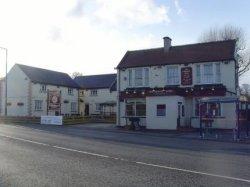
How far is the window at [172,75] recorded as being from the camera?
119 feet

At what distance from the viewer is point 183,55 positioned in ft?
121

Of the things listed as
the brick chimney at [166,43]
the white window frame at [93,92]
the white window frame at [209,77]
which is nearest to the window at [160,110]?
the white window frame at [209,77]

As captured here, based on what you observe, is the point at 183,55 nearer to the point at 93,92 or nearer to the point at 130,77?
the point at 130,77

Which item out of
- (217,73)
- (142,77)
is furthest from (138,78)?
(217,73)

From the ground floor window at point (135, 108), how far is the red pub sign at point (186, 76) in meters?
4.31

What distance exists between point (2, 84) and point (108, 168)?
57.5 meters

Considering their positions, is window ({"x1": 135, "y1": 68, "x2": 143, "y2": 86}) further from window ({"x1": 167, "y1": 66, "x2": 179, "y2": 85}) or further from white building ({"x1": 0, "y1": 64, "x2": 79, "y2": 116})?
white building ({"x1": 0, "y1": 64, "x2": 79, "y2": 116})

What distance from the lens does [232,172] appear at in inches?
427

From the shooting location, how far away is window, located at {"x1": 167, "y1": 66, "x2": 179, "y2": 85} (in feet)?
119

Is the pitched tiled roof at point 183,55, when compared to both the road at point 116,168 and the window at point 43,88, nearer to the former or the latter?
the road at point 116,168

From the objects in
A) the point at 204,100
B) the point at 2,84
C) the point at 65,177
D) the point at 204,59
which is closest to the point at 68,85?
the point at 2,84

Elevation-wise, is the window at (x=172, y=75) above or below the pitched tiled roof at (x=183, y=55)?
Answer: below

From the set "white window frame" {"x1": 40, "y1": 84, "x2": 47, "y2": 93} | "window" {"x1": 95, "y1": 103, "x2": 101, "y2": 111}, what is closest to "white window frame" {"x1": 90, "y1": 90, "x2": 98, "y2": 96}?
"window" {"x1": 95, "y1": 103, "x2": 101, "y2": 111}

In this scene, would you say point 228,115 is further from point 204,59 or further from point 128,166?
point 128,166
